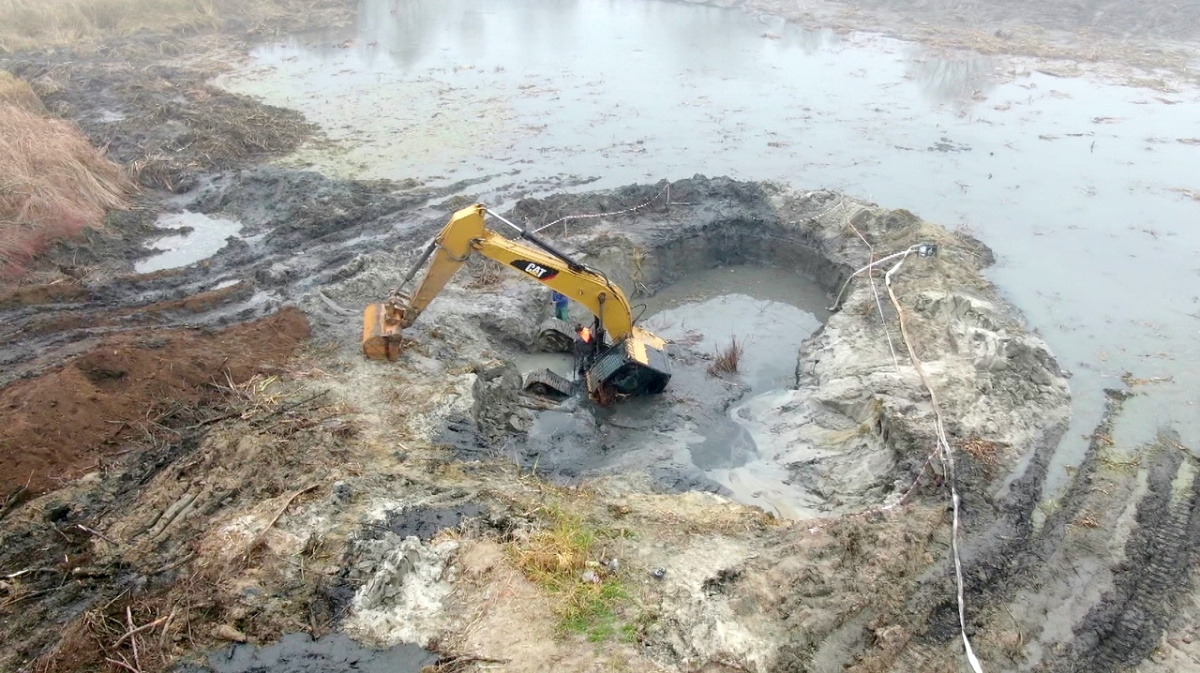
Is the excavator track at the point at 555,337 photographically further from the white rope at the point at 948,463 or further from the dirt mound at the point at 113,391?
the white rope at the point at 948,463

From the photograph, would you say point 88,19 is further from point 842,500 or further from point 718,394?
point 842,500

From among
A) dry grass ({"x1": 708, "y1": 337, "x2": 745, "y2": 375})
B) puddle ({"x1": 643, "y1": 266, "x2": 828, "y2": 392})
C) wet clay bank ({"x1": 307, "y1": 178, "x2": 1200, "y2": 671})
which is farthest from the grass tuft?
puddle ({"x1": 643, "y1": 266, "x2": 828, "y2": 392})

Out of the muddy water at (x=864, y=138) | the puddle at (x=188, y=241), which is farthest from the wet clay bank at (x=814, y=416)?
the puddle at (x=188, y=241)

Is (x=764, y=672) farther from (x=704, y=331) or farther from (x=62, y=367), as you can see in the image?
(x=62, y=367)

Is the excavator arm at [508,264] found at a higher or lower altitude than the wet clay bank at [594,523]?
higher

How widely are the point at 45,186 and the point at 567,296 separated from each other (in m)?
9.71

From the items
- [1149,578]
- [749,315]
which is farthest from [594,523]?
[749,315]

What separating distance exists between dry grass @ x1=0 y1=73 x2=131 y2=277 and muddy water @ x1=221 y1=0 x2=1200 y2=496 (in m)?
3.92

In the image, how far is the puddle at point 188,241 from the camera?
1243cm

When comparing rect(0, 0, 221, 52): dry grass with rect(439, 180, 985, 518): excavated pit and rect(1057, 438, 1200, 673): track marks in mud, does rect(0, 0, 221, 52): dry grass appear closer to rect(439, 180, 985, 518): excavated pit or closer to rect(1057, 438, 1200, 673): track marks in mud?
rect(439, 180, 985, 518): excavated pit

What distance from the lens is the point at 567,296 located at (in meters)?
9.40

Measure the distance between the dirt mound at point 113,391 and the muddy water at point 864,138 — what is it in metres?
7.12

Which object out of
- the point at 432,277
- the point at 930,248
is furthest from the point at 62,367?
the point at 930,248

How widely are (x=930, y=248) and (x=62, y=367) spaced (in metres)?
12.6
